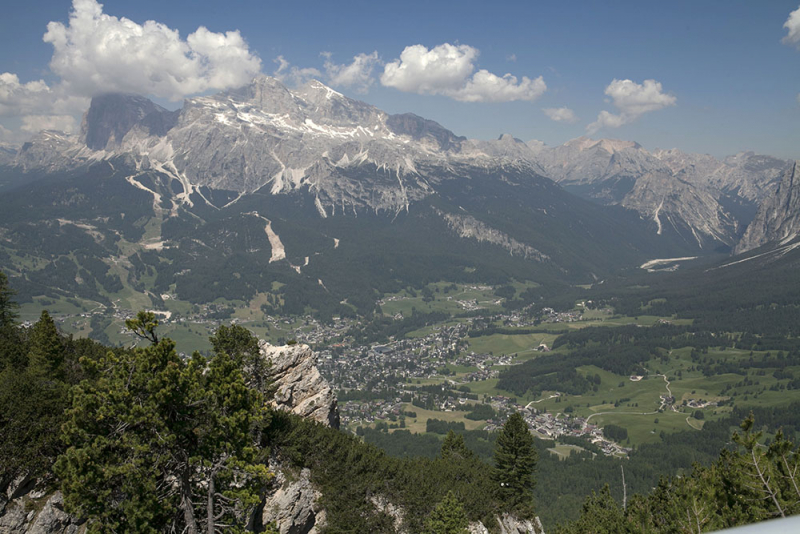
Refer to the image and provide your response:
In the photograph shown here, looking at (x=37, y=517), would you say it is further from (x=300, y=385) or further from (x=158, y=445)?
(x=300, y=385)

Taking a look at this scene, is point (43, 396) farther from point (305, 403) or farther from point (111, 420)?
point (305, 403)

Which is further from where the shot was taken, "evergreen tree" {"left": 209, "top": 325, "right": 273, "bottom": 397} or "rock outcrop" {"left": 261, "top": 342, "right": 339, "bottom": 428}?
"rock outcrop" {"left": 261, "top": 342, "right": 339, "bottom": 428}

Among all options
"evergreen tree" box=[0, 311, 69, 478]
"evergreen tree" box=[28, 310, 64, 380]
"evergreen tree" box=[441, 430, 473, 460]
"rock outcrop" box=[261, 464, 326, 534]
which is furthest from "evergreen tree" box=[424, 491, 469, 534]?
"evergreen tree" box=[28, 310, 64, 380]

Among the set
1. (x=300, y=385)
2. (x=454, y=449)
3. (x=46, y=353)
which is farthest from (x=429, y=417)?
(x=46, y=353)

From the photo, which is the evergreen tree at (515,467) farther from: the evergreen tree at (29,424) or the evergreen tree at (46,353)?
the evergreen tree at (46,353)

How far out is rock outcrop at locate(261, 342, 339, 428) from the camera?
47.3 metres

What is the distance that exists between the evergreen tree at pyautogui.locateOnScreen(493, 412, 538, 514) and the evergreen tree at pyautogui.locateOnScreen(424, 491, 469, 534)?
1432 centimetres

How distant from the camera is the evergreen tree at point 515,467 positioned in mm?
45656

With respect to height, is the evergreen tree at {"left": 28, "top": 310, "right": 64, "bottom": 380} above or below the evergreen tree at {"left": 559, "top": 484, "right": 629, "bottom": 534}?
above

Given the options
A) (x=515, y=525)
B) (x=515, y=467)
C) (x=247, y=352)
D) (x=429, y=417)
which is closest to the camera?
(x=247, y=352)

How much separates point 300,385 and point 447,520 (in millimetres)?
22363

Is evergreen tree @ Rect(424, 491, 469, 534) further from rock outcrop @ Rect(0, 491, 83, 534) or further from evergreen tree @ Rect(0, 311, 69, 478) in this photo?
evergreen tree @ Rect(0, 311, 69, 478)

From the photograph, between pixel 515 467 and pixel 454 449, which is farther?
pixel 454 449

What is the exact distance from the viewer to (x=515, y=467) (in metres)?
45.9
